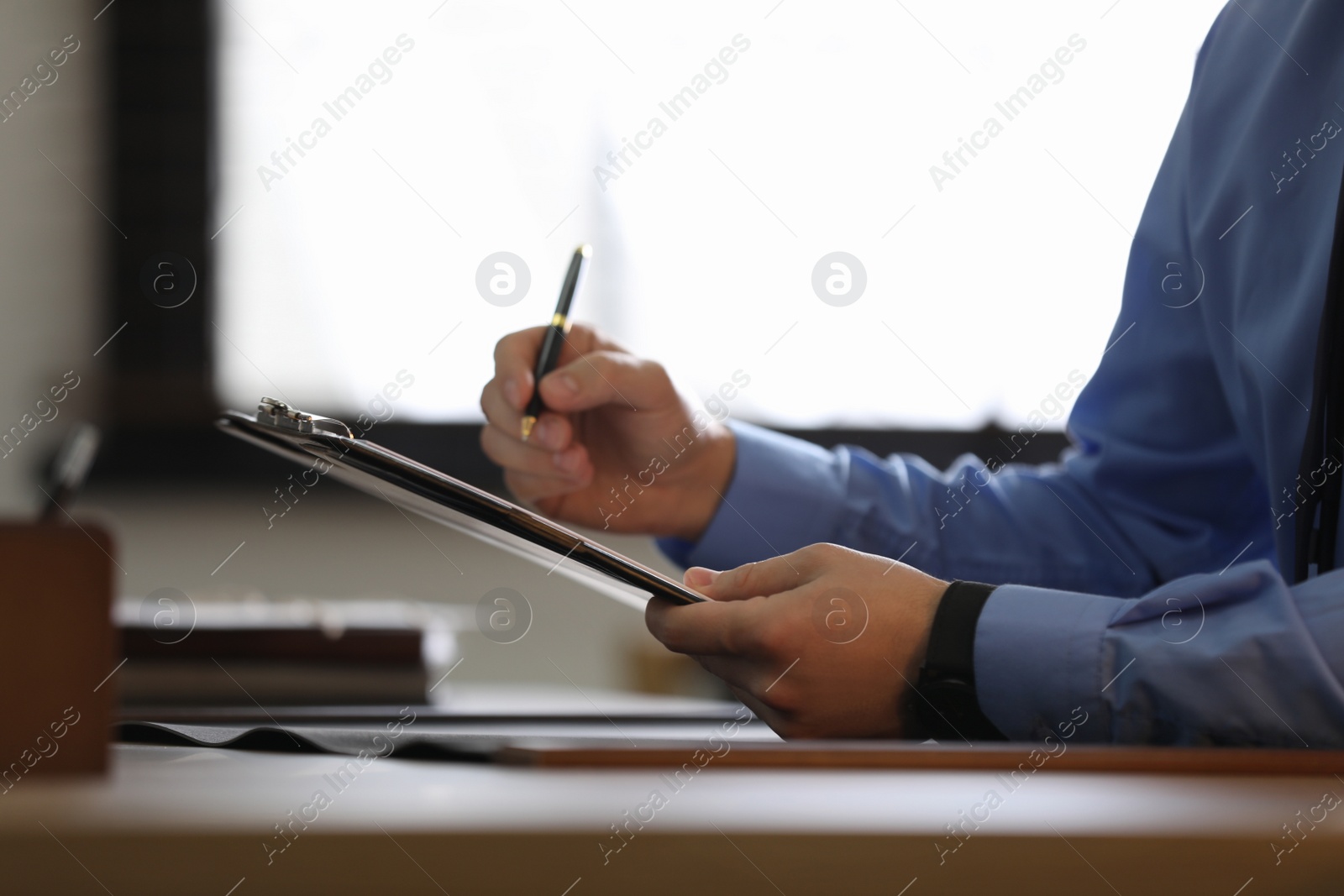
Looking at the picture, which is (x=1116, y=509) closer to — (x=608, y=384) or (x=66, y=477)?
(x=608, y=384)

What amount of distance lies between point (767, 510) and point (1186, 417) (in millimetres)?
339

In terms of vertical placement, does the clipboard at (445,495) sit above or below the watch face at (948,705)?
above

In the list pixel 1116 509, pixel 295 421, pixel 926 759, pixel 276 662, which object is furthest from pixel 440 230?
pixel 926 759

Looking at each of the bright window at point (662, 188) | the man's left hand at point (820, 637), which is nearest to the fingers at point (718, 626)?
the man's left hand at point (820, 637)

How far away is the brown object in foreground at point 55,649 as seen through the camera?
0.84 ft

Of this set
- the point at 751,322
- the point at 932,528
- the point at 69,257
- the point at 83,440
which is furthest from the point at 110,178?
the point at 932,528

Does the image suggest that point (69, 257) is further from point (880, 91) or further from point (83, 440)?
point (880, 91)

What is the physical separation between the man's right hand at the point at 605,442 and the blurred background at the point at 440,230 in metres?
1.08

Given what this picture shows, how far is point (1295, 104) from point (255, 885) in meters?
0.80

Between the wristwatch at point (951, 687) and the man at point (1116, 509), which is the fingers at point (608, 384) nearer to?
the man at point (1116, 509)

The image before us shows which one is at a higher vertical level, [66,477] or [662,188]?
[662,188]

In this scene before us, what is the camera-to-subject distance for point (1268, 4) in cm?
79

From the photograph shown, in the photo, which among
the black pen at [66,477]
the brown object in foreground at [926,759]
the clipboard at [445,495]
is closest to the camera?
the brown object in foreground at [926,759]

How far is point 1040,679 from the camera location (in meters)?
0.48
